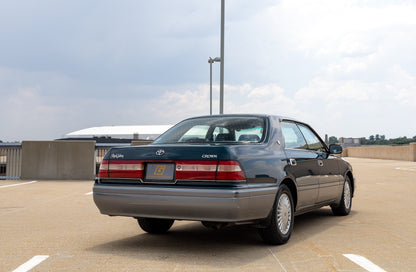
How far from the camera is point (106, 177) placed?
5.82 metres

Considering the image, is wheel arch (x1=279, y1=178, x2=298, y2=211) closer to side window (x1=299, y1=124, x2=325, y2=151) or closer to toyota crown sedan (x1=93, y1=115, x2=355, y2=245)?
toyota crown sedan (x1=93, y1=115, x2=355, y2=245)

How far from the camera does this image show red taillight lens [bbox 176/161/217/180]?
5.18 m

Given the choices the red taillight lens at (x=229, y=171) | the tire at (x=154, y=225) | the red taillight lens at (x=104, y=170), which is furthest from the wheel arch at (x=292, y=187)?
the red taillight lens at (x=104, y=170)

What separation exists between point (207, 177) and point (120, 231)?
2196 millimetres

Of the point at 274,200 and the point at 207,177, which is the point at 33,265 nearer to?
the point at 207,177

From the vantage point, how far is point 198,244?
586cm

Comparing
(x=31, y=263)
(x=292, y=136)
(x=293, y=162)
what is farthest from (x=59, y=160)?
(x=31, y=263)

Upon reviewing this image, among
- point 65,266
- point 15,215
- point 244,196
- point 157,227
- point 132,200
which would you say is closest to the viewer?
point 65,266

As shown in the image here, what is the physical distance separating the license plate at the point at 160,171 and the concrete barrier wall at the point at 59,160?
38.4 feet

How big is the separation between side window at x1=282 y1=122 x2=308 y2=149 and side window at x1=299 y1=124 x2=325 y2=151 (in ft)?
0.72

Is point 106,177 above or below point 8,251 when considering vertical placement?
above

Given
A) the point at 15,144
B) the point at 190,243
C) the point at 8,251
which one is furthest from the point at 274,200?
the point at 15,144

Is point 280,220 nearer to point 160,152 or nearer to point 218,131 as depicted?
point 218,131

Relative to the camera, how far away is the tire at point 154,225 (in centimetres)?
646
